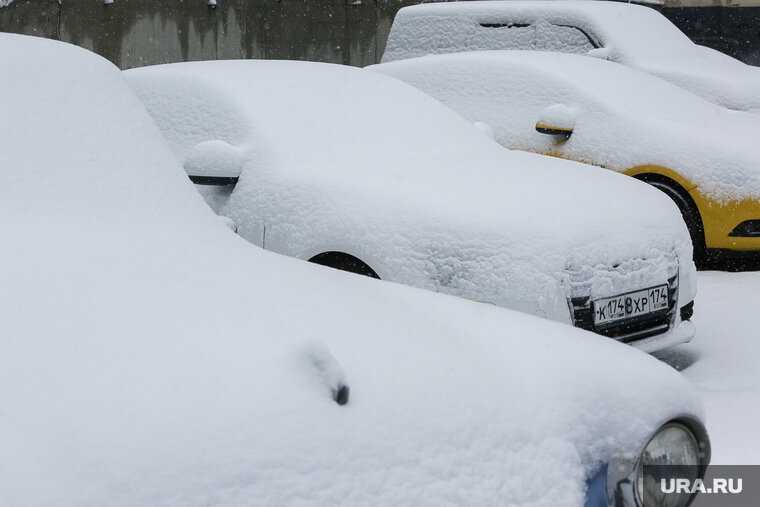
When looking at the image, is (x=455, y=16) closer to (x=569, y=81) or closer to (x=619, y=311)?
(x=569, y=81)

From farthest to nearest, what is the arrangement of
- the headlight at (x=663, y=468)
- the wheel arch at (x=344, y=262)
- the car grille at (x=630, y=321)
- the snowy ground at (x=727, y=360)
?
the wheel arch at (x=344, y=262) → the car grille at (x=630, y=321) → the snowy ground at (x=727, y=360) → the headlight at (x=663, y=468)

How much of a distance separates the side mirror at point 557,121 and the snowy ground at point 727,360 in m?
1.26

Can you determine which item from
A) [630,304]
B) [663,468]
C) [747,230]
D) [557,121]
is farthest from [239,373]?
[747,230]

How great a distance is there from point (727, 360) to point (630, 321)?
0.77m

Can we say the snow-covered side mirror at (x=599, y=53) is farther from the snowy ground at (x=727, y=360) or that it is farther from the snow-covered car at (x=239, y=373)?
the snow-covered car at (x=239, y=373)

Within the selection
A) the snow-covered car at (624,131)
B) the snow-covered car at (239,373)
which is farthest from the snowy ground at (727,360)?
the snow-covered car at (239,373)

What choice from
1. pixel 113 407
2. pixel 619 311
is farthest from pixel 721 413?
pixel 113 407

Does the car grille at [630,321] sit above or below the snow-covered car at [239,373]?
below

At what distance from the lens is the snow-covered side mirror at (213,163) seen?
454 centimetres

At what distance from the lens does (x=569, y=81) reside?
6.80 m

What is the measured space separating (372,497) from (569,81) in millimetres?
5475

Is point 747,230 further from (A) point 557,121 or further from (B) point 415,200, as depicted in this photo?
(B) point 415,200

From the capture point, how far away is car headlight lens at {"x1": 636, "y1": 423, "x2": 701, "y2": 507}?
6.78 ft

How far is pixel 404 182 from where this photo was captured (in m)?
4.57
